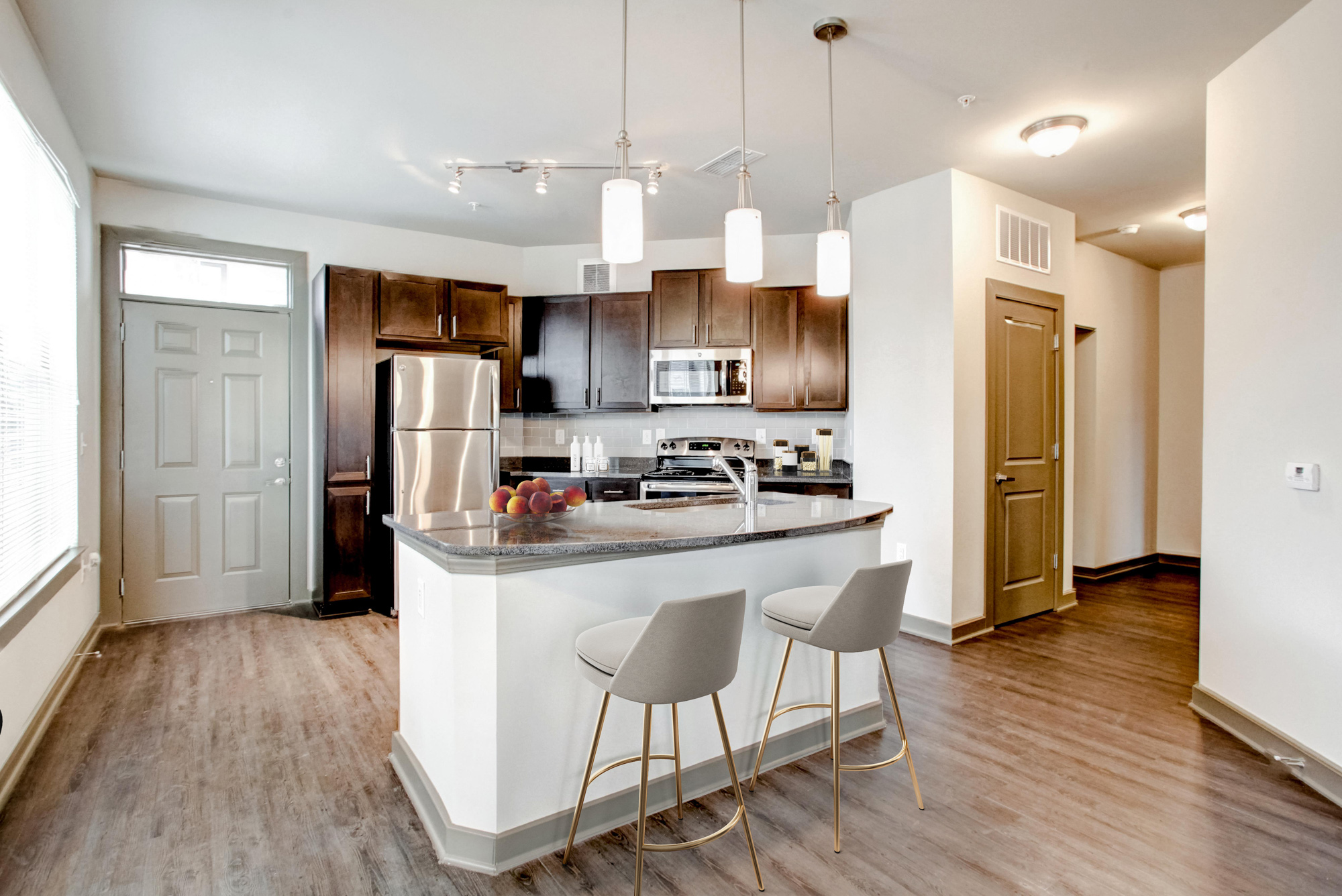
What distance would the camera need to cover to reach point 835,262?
2.29 meters

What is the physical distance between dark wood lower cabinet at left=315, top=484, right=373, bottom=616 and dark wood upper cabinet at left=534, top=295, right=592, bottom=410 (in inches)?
59.2

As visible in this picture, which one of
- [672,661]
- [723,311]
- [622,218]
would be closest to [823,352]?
[723,311]

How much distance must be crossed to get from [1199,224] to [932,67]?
3.04 meters

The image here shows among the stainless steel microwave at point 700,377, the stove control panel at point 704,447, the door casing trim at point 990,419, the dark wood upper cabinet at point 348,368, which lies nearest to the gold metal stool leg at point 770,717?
the door casing trim at point 990,419

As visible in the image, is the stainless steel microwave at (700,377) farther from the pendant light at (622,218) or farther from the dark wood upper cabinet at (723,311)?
the pendant light at (622,218)

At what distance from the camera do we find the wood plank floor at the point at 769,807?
1.80 metres

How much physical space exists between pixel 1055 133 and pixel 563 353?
3.47 meters

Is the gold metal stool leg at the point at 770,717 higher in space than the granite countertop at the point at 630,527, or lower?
lower

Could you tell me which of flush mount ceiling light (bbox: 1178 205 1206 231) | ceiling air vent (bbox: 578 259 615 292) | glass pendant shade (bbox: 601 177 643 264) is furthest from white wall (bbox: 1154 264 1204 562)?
glass pendant shade (bbox: 601 177 643 264)

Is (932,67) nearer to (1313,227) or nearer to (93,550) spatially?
(1313,227)

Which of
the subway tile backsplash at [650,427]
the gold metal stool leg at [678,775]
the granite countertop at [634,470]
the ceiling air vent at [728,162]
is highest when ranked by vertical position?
the ceiling air vent at [728,162]

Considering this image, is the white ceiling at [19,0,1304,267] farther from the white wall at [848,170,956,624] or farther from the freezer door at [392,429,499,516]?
the freezer door at [392,429,499,516]

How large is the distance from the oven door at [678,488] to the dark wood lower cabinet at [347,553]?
1865mm

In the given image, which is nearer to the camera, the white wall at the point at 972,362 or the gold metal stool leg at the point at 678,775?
the gold metal stool leg at the point at 678,775
